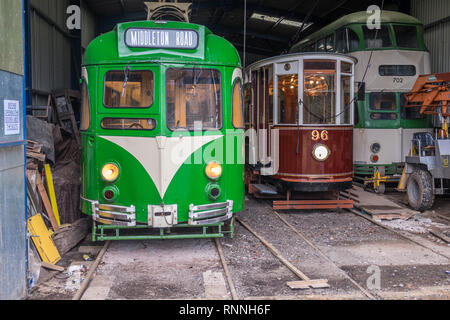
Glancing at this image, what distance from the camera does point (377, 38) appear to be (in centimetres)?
1276

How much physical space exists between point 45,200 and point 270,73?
544 cm

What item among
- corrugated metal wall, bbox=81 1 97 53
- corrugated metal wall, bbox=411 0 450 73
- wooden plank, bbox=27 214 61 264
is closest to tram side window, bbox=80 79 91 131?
wooden plank, bbox=27 214 61 264

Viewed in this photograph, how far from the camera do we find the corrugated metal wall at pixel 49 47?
1201 centimetres

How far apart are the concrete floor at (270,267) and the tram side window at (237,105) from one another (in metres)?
2.00

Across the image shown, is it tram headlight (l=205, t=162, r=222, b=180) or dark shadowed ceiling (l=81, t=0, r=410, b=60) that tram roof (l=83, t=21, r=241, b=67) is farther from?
dark shadowed ceiling (l=81, t=0, r=410, b=60)

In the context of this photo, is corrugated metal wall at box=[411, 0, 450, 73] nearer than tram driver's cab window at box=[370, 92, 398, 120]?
No

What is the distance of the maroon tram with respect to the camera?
918cm

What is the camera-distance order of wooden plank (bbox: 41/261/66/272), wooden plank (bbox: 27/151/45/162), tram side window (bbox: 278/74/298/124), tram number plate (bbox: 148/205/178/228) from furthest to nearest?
tram side window (bbox: 278/74/298/124), wooden plank (bbox: 27/151/45/162), tram number plate (bbox: 148/205/178/228), wooden plank (bbox: 41/261/66/272)

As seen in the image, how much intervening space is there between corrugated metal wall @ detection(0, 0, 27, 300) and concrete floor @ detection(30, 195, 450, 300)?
62cm

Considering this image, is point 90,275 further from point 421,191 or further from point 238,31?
point 238,31

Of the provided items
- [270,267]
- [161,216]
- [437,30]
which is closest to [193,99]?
[161,216]

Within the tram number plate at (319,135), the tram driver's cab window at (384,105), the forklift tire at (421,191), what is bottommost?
the forklift tire at (421,191)

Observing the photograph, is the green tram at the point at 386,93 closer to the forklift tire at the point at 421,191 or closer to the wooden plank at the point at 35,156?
the forklift tire at the point at 421,191

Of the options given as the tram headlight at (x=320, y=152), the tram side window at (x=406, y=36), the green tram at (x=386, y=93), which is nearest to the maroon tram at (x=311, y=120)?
the tram headlight at (x=320, y=152)
